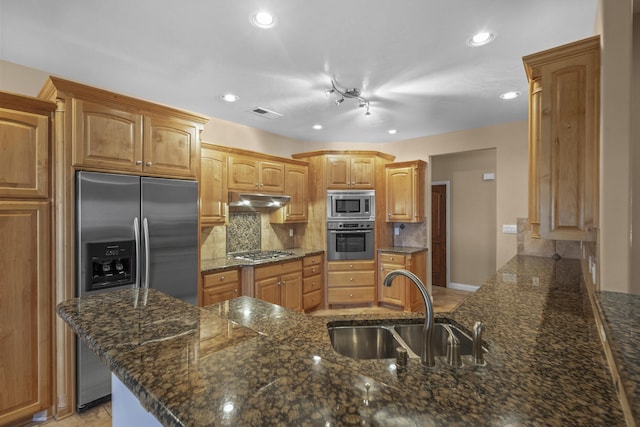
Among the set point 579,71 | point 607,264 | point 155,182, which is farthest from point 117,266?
point 579,71

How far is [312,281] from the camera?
4203 mm

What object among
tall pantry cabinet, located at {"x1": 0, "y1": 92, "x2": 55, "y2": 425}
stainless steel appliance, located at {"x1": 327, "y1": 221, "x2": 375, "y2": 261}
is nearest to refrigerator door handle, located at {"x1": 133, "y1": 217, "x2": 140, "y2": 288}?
tall pantry cabinet, located at {"x1": 0, "y1": 92, "x2": 55, "y2": 425}

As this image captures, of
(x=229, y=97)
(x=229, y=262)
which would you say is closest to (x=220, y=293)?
(x=229, y=262)

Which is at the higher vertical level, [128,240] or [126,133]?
[126,133]

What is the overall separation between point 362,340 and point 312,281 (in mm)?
2837

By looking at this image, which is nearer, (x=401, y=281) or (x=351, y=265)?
(x=401, y=281)

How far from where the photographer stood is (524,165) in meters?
3.84

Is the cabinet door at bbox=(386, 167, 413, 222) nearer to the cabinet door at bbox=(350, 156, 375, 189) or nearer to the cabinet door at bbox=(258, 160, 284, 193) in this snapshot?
the cabinet door at bbox=(350, 156, 375, 189)

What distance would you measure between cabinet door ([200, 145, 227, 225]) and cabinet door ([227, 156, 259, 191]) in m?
0.08

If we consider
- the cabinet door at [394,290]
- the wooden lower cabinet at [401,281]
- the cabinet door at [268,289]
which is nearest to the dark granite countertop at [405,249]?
the wooden lower cabinet at [401,281]

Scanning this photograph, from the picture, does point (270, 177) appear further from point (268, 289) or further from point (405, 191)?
point (405, 191)

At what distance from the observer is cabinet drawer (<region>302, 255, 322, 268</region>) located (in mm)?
4113

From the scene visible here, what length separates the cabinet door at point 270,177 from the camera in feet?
Result: 12.8

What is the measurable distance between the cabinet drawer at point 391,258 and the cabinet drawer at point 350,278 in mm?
291
